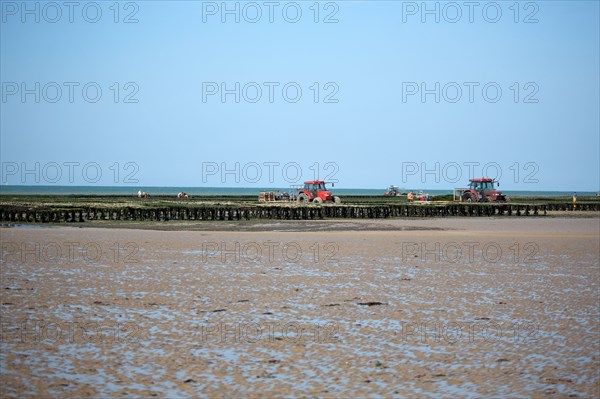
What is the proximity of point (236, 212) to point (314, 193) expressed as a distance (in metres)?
9.63

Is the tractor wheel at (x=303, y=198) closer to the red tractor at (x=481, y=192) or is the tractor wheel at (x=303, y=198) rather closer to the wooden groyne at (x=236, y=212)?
the wooden groyne at (x=236, y=212)

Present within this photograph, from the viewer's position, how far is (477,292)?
1246cm

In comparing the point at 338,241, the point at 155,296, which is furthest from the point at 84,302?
the point at 338,241

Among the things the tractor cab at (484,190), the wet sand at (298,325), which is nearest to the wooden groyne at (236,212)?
the tractor cab at (484,190)

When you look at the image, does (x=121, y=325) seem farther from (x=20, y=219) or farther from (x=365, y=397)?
(x=20, y=219)

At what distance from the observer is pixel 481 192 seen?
170 ft

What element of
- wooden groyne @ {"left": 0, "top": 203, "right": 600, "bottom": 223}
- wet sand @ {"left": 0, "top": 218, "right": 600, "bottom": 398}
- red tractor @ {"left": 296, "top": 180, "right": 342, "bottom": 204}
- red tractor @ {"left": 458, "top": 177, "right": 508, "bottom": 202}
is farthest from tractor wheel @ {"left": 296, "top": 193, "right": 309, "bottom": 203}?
wet sand @ {"left": 0, "top": 218, "right": 600, "bottom": 398}

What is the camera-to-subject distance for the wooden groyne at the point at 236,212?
36312 millimetres

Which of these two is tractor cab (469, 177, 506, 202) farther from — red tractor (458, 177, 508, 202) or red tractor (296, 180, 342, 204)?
red tractor (296, 180, 342, 204)

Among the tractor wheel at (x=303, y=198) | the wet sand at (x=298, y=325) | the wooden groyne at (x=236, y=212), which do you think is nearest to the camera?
the wet sand at (x=298, y=325)

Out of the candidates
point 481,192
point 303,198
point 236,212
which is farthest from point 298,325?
point 481,192

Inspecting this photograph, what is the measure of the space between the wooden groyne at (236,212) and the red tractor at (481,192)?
2.23 meters

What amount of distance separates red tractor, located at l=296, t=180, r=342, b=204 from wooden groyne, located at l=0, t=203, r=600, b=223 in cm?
430

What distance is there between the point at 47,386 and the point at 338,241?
57.2 feet
